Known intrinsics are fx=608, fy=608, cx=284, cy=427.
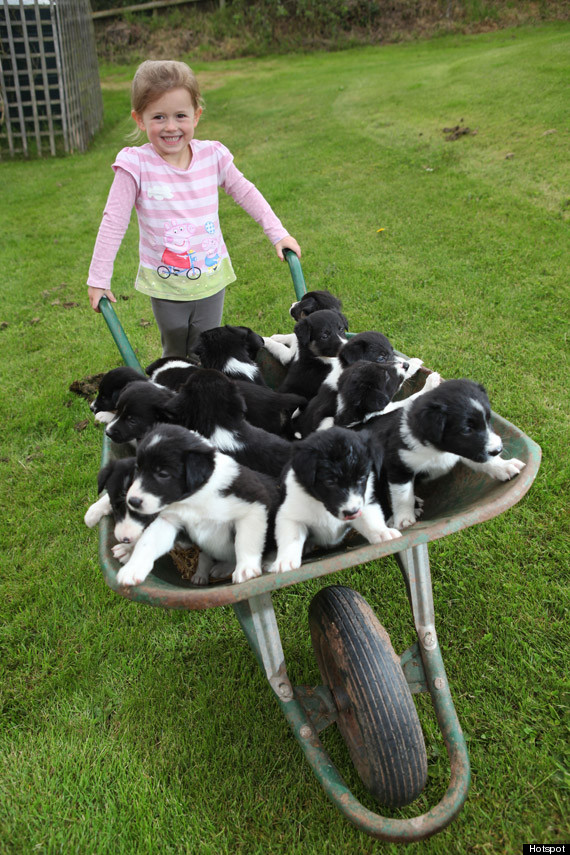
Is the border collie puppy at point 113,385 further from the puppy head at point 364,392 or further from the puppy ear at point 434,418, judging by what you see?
the puppy ear at point 434,418

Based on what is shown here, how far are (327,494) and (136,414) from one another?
118 cm

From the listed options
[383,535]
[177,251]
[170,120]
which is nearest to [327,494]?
[383,535]

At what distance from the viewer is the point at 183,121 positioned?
406 cm

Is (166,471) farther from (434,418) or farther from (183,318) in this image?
(183,318)

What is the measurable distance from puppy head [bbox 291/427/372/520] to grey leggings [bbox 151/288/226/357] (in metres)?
2.50

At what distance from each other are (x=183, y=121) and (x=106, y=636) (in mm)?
3337

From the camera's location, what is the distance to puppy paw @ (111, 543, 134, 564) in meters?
2.54

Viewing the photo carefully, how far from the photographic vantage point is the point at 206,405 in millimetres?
2986

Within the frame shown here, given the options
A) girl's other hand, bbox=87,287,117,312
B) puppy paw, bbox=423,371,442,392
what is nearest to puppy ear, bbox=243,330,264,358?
girl's other hand, bbox=87,287,117,312

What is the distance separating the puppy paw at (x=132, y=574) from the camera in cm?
225

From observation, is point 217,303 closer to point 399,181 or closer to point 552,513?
point 552,513

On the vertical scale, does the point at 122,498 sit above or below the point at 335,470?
below

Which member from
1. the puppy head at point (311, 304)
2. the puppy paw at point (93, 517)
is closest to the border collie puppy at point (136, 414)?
the puppy paw at point (93, 517)

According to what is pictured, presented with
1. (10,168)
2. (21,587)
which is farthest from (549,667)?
(10,168)
